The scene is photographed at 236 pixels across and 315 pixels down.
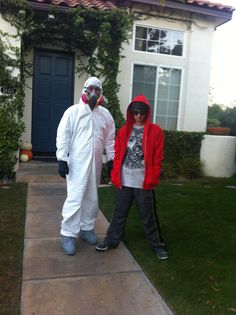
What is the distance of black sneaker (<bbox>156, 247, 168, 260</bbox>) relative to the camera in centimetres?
387

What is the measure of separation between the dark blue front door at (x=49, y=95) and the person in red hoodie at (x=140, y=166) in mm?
5189

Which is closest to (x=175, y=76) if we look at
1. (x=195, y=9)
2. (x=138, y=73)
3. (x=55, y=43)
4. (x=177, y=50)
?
(x=177, y=50)

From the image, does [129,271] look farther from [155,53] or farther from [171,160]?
[155,53]

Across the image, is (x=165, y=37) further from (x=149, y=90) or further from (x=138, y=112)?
(x=138, y=112)

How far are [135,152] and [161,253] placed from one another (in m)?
1.10

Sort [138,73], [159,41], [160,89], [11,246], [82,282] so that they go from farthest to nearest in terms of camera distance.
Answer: [160,89]
[159,41]
[138,73]
[11,246]
[82,282]

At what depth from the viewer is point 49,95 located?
8.78m

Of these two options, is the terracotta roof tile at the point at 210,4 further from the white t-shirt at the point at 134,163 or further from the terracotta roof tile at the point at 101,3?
the white t-shirt at the point at 134,163

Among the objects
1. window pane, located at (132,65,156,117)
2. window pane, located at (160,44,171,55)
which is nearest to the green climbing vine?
window pane, located at (132,65,156,117)

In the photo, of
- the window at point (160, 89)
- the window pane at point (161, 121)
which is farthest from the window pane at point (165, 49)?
the window pane at point (161, 121)

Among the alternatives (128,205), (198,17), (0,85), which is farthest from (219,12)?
A: (128,205)

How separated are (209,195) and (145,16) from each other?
4.88 metres

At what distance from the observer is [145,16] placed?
29.9ft

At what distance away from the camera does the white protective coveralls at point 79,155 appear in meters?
3.91
